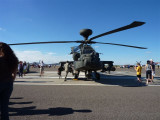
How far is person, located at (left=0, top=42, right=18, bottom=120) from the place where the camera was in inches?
102

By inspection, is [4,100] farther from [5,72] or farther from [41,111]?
[41,111]

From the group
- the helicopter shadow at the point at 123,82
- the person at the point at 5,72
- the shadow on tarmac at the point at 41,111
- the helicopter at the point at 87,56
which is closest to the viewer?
the person at the point at 5,72

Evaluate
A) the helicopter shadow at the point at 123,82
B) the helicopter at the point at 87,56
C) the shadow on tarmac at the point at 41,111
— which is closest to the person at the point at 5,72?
the shadow on tarmac at the point at 41,111

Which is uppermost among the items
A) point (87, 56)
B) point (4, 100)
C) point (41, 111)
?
point (87, 56)

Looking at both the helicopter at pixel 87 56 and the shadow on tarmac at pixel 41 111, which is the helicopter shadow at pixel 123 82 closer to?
the helicopter at pixel 87 56

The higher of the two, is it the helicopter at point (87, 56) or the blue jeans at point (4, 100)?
the helicopter at point (87, 56)

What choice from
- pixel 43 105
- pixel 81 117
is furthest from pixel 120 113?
pixel 43 105

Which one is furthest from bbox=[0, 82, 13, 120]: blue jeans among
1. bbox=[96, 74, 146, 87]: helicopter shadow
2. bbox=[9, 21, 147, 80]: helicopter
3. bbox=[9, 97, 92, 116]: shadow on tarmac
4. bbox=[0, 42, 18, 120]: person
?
bbox=[96, 74, 146, 87]: helicopter shadow

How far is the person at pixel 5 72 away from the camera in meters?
2.60

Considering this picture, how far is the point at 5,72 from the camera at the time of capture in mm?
2637

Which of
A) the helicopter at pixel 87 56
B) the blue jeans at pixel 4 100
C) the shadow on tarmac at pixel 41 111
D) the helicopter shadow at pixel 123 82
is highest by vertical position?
the helicopter at pixel 87 56

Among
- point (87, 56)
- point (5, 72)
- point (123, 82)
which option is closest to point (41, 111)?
point (5, 72)

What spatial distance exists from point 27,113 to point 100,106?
7.42ft

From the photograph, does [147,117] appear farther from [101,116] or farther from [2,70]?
[2,70]
